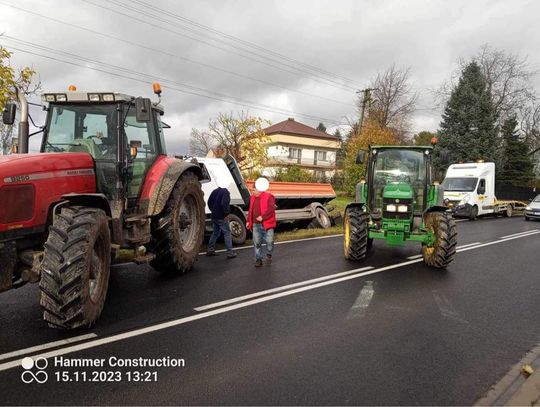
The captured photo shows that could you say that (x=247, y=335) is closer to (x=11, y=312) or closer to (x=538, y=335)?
(x=11, y=312)

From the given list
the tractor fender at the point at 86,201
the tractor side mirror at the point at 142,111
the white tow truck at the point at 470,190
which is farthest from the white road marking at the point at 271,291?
the white tow truck at the point at 470,190

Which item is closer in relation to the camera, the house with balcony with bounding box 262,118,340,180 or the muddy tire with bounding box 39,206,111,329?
the muddy tire with bounding box 39,206,111,329

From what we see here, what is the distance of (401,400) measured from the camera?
3.50 meters

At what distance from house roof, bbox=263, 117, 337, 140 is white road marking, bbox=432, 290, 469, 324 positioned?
56.0 meters

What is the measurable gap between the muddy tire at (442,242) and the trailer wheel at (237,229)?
4.61m

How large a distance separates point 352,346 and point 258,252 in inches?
163

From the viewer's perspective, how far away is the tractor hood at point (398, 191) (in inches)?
358

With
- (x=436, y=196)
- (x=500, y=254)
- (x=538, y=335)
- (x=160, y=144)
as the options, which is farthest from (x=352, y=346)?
(x=500, y=254)

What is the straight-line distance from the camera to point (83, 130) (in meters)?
6.13

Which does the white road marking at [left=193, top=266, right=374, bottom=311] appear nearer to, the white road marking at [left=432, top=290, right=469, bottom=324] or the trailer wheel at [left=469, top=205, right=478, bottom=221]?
the white road marking at [left=432, top=290, right=469, bottom=324]

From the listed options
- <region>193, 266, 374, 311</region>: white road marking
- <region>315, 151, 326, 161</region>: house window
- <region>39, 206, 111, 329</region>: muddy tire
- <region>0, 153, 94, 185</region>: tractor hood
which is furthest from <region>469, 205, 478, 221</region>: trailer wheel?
<region>315, 151, 326, 161</region>: house window

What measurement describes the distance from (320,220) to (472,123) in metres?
27.4

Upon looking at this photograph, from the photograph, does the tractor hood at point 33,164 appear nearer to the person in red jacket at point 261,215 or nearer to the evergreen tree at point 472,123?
the person in red jacket at point 261,215

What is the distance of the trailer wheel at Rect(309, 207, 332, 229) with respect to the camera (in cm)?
1526
